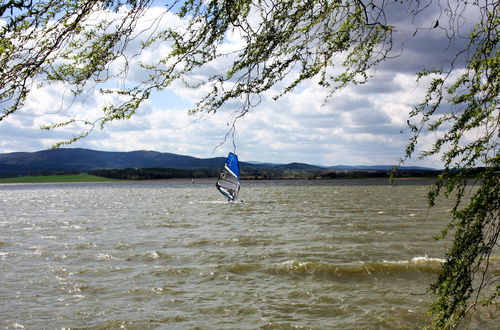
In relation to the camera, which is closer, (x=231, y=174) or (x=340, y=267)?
(x=340, y=267)

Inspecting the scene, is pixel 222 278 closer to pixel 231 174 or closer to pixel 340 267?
pixel 340 267

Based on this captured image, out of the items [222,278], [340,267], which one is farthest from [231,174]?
[222,278]

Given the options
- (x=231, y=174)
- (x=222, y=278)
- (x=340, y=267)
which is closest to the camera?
(x=222, y=278)

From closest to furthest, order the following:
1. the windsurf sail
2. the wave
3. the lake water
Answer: the lake water, the wave, the windsurf sail

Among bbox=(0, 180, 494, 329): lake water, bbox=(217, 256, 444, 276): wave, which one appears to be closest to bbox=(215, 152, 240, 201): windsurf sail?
bbox=(0, 180, 494, 329): lake water

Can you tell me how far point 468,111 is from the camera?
13.8 feet

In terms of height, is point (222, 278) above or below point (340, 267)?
below

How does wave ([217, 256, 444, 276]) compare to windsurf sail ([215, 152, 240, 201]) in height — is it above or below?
below

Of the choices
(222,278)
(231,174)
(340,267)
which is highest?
(231,174)

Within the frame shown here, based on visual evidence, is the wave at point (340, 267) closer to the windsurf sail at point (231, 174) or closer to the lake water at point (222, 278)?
the lake water at point (222, 278)

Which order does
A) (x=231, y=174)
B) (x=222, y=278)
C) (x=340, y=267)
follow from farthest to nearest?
(x=231, y=174)
(x=340, y=267)
(x=222, y=278)

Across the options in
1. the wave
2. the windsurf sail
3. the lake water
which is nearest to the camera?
the lake water

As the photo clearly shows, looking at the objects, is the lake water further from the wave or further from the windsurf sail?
the windsurf sail

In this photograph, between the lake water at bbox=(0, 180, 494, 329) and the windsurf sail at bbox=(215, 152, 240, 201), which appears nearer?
the lake water at bbox=(0, 180, 494, 329)
